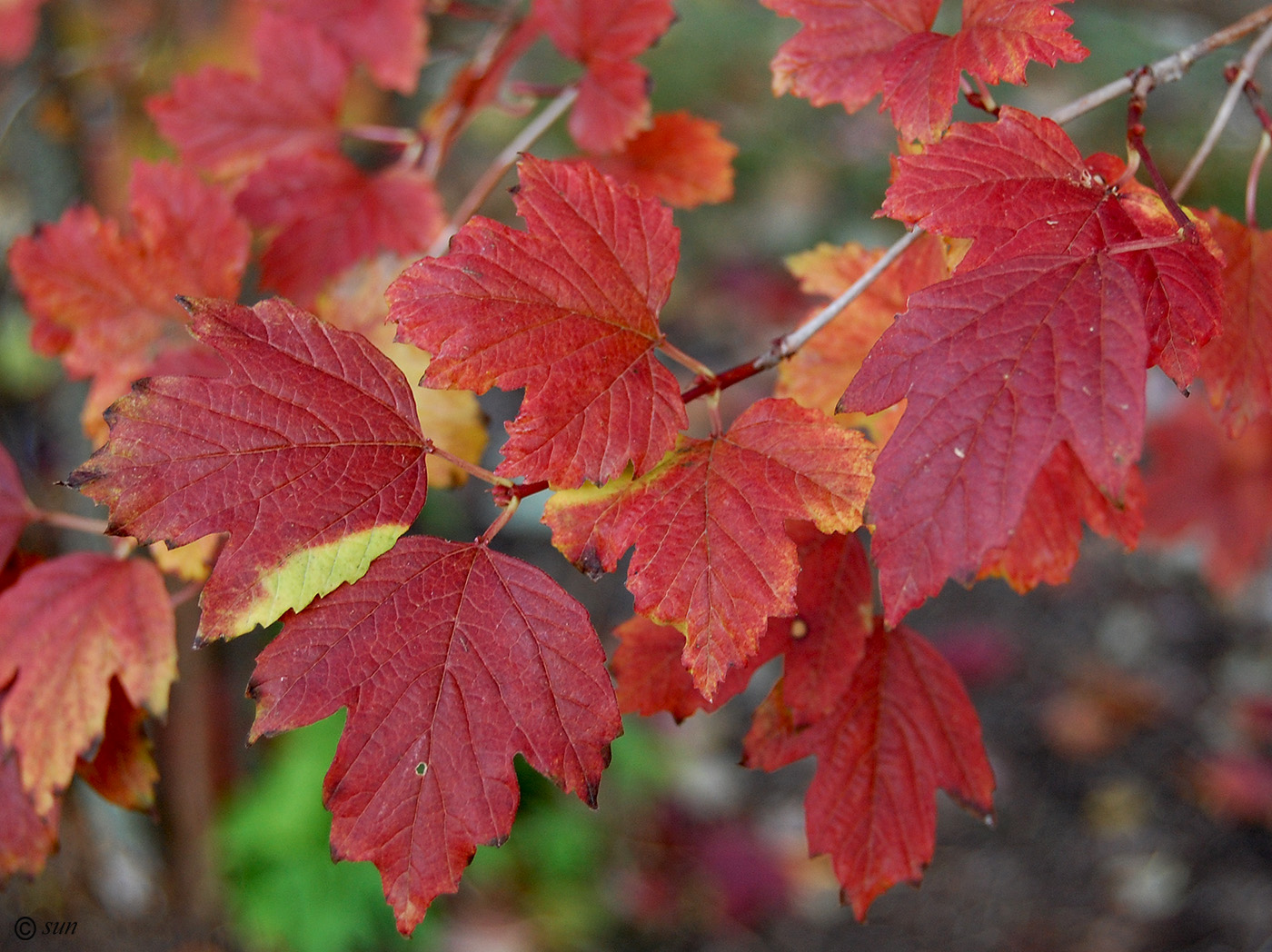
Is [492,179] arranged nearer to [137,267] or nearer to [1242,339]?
[137,267]

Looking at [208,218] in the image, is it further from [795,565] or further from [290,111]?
[795,565]

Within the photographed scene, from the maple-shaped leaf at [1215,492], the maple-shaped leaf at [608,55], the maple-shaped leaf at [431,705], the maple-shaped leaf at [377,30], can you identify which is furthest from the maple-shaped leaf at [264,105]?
the maple-shaped leaf at [1215,492]

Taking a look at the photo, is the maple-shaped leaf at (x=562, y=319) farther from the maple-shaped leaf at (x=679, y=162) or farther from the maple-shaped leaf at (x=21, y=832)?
the maple-shaped leaf at (x=21, y=832)

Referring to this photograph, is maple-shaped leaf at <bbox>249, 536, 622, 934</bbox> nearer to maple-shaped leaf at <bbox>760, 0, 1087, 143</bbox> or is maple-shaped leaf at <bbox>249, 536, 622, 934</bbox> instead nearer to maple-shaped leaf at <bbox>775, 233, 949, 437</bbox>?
maple-shaped leaf at <bbox>775, 233, 949, 437</bbox>

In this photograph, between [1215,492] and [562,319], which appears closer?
[562,319]

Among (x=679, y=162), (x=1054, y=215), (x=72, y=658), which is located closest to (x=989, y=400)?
(x=1054, y=215)

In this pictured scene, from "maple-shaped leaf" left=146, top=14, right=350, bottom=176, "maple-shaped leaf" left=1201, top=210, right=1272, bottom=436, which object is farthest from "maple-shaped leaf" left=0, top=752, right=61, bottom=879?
"maple-shaped leaf" left=1201, top=210, right=1272, bottom=436

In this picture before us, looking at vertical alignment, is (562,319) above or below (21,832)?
above
